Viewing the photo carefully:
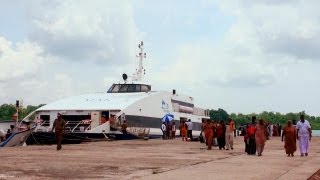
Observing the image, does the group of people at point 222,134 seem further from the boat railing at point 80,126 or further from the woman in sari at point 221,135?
the boat railing at point 80,126

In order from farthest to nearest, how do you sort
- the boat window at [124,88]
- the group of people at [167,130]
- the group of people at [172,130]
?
the boat window at [124,88] < the group of people at [167,130] < the group of people at [172,130]

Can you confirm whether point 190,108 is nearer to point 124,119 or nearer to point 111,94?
point 111,94

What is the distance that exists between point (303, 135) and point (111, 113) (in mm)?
14535

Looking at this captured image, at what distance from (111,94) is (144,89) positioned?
9.92 ft

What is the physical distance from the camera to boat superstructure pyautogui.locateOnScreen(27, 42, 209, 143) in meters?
30.1

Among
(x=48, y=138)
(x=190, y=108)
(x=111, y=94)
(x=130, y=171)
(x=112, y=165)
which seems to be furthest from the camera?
(x=190, y=108)

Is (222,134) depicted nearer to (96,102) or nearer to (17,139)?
(17,139)

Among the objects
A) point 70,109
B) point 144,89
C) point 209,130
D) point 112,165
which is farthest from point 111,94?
point 112,165

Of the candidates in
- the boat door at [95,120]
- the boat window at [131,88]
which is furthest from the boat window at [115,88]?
the boat door at [95,120]

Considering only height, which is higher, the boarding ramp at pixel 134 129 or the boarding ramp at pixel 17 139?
the boarding ramp at pixel 134 129

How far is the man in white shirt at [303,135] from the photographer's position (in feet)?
61.5

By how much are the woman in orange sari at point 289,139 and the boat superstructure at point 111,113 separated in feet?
43.1

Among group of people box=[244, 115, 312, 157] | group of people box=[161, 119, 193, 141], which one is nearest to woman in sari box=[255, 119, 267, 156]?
group of people box=[244, 115, 312, 157]

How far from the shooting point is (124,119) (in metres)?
31.0
